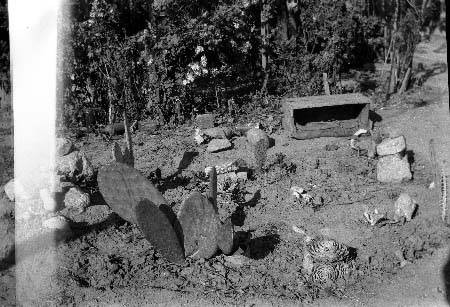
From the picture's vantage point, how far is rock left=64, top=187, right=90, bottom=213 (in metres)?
4.52

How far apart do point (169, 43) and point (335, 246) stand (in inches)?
159

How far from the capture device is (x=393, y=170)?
5090 millimetres

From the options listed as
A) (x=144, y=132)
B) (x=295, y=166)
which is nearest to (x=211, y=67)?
(x=144, y=132)

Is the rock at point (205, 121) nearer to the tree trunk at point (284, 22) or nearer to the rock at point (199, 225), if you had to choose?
the tree trunk at point (284, 22)

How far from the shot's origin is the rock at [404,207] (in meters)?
4.36

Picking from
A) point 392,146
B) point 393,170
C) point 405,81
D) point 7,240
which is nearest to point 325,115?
point 392,146

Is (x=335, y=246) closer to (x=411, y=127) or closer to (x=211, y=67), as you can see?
(x=411, y=127)

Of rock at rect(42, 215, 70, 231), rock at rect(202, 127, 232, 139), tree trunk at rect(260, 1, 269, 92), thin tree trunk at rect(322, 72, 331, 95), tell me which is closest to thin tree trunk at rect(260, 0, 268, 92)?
tree trunk at rect(260, 1, 269, 92)

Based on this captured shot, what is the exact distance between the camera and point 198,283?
3.61m

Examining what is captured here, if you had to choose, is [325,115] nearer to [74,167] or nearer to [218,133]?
[218,133]

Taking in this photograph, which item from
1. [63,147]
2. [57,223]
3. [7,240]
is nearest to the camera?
[7,240]

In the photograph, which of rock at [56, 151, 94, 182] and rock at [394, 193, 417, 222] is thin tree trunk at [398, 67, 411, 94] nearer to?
rock at [394, 193, 417, 222]

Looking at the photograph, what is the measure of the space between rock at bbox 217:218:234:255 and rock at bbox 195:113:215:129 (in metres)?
3.15

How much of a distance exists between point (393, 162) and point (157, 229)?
2642 mm
